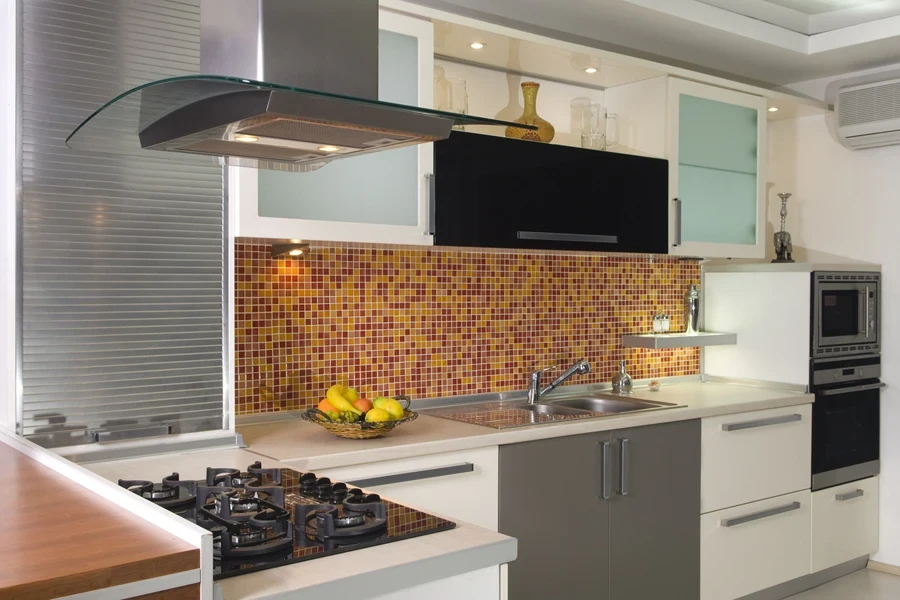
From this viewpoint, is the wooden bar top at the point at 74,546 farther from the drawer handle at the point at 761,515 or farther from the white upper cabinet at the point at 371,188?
the drawer handle at the point at 761,515

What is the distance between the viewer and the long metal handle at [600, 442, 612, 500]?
304cm

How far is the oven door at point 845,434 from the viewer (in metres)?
3.90

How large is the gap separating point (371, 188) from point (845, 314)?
2.51 meters

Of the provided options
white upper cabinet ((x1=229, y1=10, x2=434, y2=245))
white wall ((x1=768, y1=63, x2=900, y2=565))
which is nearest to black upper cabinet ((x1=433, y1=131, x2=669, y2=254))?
white upper cabinet ((x1=229, y1=10, x2=434, y2=245))

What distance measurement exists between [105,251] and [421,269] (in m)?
1.38

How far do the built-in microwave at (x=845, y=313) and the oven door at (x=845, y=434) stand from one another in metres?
0.20

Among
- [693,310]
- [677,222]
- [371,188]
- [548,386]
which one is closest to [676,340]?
[693,310]

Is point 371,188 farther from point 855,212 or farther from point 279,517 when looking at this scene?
point 855,212

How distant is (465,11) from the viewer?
3357 millimetres

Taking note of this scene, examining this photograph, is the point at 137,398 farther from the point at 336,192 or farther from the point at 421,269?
the point at 421,269

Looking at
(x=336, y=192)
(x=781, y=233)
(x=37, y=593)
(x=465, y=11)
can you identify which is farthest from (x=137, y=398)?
(x=781, y=233)

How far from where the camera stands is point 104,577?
118 cm

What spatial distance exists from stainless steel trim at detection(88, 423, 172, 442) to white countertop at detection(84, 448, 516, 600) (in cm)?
105

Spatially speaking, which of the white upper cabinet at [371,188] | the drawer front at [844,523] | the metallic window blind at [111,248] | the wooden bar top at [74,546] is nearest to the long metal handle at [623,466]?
the white upper cabinet at [371,188]
